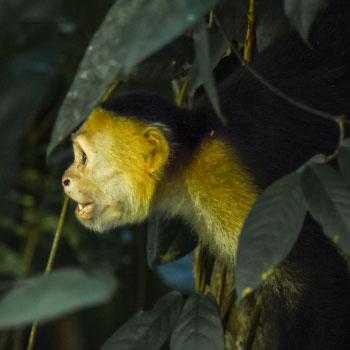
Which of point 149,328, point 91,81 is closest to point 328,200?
point 91,81

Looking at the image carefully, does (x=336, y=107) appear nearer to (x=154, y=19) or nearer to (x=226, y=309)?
(x=226, y=309)

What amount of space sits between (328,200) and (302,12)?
0.40 m

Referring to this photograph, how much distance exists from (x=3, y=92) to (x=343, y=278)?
1.40 m

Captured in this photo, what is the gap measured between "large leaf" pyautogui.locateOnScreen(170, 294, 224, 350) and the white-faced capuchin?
0.32m

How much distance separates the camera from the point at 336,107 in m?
2.58

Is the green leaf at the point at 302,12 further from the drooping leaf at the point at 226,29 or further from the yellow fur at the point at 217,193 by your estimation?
the yellow fur at the point at 217,193

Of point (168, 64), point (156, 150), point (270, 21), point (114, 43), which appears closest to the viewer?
point (114, 43)

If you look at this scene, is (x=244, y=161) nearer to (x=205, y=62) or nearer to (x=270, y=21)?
(x=270, y=21)

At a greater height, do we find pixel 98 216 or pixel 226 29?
pixel 226 29

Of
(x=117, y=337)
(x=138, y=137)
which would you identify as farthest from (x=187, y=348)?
(x=138, y=137)

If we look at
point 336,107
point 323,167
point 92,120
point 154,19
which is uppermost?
point 154,19

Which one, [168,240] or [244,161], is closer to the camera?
[244,161]

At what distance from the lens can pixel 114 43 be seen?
4.94 ft

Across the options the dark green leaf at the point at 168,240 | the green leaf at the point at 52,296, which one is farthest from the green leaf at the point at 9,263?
the green leaf at the point at 52,296
